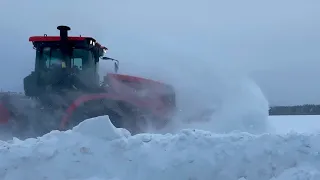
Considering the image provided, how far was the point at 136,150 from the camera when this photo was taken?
16.1ft

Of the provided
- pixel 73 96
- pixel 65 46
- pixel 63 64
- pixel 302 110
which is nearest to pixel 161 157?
pixel 73 96

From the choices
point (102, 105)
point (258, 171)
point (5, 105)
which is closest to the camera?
point (258, 171)

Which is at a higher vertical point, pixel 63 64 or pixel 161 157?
pixel 63 64

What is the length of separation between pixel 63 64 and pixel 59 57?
248mm

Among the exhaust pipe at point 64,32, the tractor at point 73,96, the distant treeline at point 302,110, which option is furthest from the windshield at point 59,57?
the distant treeline at point 302,110

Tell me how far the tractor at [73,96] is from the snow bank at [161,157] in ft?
7.16

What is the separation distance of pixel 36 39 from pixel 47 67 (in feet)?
1.98

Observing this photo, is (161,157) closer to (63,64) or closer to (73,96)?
(73,96)

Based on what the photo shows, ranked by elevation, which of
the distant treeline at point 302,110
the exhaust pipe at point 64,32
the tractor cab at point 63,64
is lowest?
the distant treeline at point 302,110

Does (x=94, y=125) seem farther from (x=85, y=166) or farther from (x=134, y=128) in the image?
(x=134, y=128)

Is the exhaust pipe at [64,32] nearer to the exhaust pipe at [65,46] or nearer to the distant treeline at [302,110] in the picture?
the exhaust pipe at [65,46]

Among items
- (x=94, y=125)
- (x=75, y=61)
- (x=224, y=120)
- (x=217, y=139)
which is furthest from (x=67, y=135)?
(x=224, y=120)

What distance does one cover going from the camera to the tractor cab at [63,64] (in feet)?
25.5

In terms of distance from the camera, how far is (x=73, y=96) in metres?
7.48
